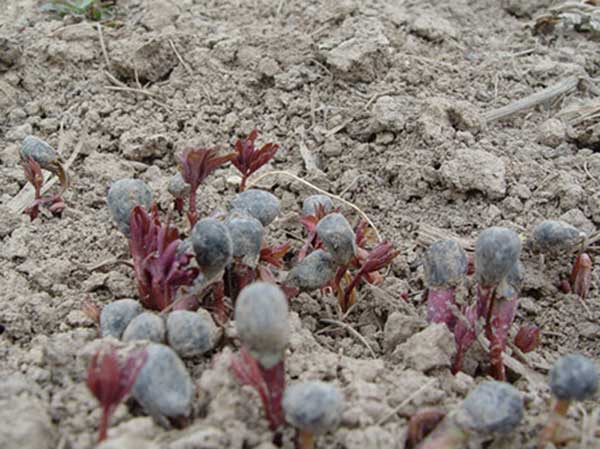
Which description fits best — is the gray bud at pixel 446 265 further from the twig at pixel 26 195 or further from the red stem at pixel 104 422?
the twig at pixel 26 195

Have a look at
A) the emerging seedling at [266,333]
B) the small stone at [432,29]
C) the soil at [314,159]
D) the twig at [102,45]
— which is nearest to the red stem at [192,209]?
the soil at [314,159]

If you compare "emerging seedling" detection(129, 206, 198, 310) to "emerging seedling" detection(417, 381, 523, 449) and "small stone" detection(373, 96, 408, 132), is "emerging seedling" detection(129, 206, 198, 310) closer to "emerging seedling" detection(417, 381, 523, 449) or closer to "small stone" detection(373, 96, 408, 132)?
"emerging seedling" detection(417, 381, 523, 449)

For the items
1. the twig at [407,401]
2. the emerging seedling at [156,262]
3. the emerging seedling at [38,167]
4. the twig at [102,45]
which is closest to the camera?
the twig at [407,401]

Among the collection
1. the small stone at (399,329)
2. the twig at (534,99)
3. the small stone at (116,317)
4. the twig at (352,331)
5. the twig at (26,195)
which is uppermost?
the twig at (534,99)

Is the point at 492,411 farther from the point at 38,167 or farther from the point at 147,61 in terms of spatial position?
the point at 147,61

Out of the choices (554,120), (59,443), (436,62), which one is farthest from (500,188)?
(59,443)
